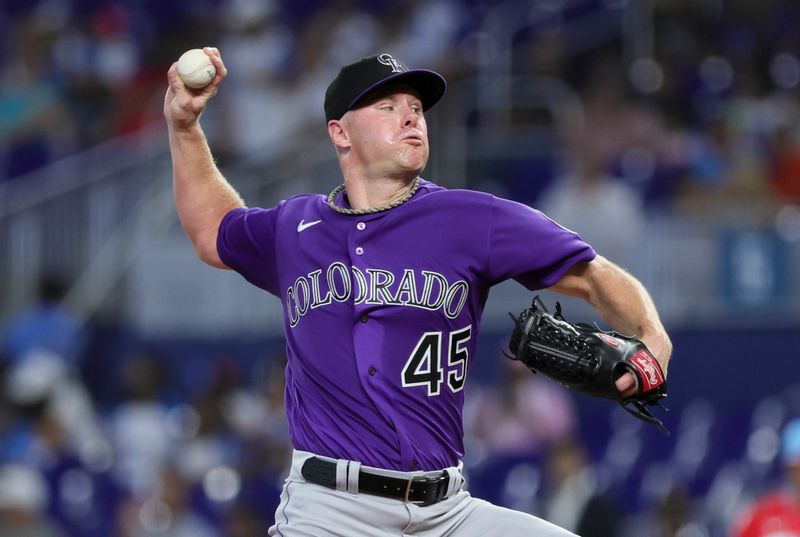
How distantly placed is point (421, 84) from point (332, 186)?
6.30 m

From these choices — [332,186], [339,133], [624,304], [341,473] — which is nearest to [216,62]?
[339,133]

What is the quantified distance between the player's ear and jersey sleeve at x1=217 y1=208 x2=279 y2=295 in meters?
0.30

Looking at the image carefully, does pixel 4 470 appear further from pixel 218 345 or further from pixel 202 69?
pixel 202 69

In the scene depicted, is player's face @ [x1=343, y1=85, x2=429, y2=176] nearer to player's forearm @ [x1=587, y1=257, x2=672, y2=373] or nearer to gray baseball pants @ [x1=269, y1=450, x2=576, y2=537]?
player's forearm @ [x1=587, y1=257, x2=672, y2=373]

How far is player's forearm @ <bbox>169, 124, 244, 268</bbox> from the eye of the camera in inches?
192

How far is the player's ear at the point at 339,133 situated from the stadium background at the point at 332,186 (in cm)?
378

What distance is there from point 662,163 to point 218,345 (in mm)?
3544

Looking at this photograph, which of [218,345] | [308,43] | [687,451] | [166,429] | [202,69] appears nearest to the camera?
[202,69]

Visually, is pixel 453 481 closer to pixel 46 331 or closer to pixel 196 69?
pixel 196 69

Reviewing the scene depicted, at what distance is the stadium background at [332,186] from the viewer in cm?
868

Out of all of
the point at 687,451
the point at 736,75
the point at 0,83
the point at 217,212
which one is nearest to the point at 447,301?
the point at 217,212

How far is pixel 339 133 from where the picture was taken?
463cm

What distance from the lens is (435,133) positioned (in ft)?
36.1

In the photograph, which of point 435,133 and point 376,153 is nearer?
point 376,153
